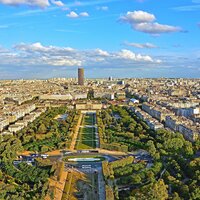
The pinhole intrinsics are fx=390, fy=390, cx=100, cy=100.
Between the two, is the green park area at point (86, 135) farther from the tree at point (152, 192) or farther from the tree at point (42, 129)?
the tree at point (152, 192)

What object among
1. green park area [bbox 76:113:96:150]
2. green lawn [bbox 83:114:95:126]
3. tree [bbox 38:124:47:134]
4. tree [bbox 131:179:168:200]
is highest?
tree [bbox 131:179:168:200]

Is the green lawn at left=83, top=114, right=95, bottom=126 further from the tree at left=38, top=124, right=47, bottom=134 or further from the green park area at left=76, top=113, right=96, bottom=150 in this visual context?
the tree at left=38, top=124, right=47, bottom=134

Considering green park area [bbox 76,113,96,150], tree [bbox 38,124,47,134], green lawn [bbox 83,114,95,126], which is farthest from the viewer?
green lawn [bbox 83,114,95,126]

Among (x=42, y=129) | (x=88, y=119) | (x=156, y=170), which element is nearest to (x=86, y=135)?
(x=42, y=129)

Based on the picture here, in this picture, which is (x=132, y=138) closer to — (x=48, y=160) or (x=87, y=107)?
(x=48, y=160)

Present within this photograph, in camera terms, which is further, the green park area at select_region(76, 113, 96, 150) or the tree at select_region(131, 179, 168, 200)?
the green park area at select_region(76, 113, 96, 150)

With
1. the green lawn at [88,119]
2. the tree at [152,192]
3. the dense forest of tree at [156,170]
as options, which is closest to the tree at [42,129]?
the dense forest of tree at [156,170]

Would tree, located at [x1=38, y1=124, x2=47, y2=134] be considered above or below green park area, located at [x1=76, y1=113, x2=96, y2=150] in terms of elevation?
above

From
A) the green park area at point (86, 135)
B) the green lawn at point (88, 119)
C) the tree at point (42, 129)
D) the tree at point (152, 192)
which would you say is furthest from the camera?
the green lawn at point (88, 119)

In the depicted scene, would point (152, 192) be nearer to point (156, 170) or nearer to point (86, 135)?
point (156, 170)

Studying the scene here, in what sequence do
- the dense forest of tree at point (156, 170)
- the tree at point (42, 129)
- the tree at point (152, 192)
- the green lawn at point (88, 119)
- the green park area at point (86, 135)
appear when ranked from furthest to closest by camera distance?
the green lawn at point (88, 119) → the tree at point (42, 129) → the green park area at point (86, 135) → the dense forest of tree at point (156, 170) → the tree at point (152, 192)

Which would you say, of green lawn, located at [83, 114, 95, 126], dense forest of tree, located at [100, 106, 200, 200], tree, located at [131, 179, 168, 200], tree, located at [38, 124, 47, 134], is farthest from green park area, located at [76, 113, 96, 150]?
tree, located at [131, 179, 168, 200]
